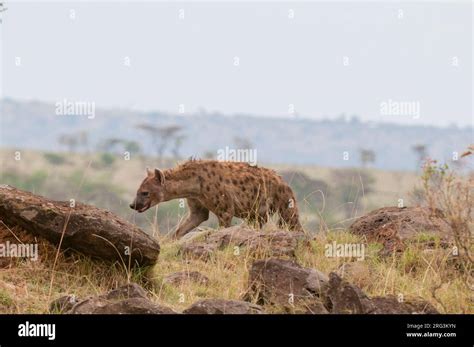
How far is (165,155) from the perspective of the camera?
76688mm

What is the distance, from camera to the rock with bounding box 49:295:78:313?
29.2 ft

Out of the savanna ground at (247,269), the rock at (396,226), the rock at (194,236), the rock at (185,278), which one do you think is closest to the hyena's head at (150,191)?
the savanna ground at (247,269)

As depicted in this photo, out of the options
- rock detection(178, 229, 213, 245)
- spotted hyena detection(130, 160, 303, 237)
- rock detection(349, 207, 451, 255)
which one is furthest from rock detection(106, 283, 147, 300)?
spotted hyena detection(130, 160, 303, 237)

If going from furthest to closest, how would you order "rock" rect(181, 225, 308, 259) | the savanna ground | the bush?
1. the bush
2. "rock" rect(181, 225, 308, 259)
3. the savanna ground

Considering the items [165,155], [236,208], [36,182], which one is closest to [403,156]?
[165,155]

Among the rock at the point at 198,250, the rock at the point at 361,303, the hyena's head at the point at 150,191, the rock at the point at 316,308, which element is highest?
the hyena's head at the point at 150,191

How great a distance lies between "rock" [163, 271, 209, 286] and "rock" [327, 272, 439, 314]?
1.55 meters

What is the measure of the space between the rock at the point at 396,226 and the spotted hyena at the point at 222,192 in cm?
110

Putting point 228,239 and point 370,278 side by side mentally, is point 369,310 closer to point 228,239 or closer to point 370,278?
point 370,278

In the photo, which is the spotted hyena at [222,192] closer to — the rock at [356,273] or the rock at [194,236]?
the rock at [194,236]

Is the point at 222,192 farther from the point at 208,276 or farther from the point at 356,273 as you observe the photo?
the point at 356,273

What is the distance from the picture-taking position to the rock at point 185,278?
10219 mm

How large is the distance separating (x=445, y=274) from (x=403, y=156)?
386ft

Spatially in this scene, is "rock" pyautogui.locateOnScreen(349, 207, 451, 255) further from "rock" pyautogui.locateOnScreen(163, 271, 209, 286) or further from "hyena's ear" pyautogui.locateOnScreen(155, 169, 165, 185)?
"hyena's ear" pyautogui.locateOnScreen(155, 169, 165, 185)
